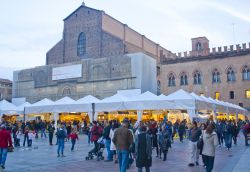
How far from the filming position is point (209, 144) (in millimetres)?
8023

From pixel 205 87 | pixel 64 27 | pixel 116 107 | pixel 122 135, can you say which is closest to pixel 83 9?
pixel 64 27

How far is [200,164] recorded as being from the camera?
35.9 ft

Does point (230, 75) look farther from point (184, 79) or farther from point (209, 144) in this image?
point (209, 144)

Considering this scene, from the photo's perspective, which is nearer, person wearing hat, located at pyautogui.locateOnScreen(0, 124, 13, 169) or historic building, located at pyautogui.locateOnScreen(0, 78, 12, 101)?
person wearing hat, located at pyautogui.locateOnScreen(0, 124, 13, 169)

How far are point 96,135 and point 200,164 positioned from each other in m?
4.17

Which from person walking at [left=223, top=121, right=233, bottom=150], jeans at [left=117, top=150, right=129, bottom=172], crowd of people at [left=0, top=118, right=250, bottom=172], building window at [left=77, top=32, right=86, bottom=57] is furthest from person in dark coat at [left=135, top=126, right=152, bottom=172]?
building window at [left=77, top=32, right=86, bottom=57]

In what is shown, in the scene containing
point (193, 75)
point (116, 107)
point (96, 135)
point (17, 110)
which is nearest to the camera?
point (96, 135)

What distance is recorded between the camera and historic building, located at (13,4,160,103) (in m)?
40.1

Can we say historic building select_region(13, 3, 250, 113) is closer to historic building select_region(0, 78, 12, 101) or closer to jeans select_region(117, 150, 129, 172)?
historic building select_region(0, 78, 12, 101)

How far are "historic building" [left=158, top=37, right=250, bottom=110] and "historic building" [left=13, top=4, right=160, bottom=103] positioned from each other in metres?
4.98

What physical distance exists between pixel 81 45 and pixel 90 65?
7141mm

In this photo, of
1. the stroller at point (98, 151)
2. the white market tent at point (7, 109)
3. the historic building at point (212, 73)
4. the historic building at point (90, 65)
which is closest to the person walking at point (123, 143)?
the stroller at point (98, 151)

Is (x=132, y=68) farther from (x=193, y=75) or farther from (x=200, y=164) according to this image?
(x=200, y=164)

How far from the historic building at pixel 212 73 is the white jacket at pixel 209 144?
38551 millimetres
